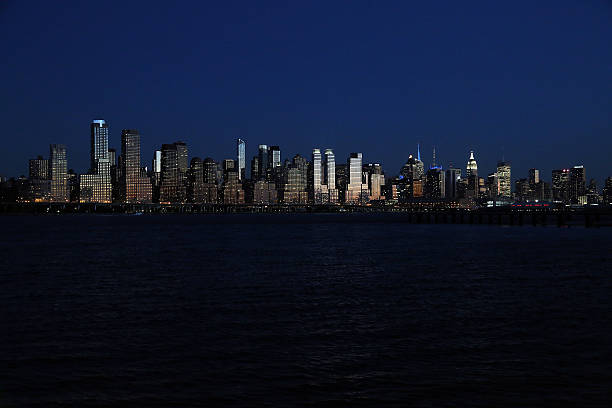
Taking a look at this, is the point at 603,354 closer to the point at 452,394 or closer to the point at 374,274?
the point at 452,394

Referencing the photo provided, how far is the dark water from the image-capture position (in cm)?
1689

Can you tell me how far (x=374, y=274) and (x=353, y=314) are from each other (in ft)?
56.6

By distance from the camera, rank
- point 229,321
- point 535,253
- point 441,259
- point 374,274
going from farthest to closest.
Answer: point 535,253
point 441,259
point 374,274
point 229,321

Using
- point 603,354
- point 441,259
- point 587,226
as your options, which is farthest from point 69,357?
point 587,226

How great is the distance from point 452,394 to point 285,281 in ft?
82.3

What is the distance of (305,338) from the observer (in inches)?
920

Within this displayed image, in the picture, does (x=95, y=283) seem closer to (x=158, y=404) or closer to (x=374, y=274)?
(x=374, y=274)

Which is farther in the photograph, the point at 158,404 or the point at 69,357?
the point at 69,357

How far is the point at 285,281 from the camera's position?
1620 inches

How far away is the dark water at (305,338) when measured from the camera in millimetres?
16891

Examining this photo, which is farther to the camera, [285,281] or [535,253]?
[535,253]

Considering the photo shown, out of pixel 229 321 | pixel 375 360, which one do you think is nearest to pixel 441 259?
pixel 229 321

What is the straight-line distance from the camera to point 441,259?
5809 cm

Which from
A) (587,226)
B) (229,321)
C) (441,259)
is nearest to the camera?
(229,321)
